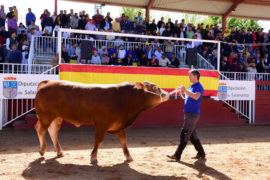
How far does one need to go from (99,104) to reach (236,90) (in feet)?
28.4

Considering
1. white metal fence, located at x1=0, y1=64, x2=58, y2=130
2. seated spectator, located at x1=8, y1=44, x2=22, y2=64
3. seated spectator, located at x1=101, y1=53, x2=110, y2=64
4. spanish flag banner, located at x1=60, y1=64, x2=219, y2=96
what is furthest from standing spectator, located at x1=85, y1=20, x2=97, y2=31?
spanish flag banner, located at x1=60, y1=64, x2=219, y2=96

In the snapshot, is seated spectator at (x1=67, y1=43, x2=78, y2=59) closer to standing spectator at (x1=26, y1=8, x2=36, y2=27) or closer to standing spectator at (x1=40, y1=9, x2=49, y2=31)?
standing spectator at (x1=40, y1=9, x2=49, y2=31)

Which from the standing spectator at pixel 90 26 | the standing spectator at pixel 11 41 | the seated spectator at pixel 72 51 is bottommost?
the seated spectator at pixel 72 51

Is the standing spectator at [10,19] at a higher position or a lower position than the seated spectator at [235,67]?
higher

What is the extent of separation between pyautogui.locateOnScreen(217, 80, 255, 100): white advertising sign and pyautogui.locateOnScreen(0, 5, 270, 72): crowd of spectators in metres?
1.87

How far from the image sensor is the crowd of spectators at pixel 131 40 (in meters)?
13.4

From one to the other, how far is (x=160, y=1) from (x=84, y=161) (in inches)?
565

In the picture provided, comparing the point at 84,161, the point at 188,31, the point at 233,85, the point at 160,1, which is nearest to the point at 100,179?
the point at 84,161

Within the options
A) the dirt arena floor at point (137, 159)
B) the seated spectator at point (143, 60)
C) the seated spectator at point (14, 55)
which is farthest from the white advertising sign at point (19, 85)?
the seated spectator at point (143, 60)

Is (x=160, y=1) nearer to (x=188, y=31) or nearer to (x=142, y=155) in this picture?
(x=188, y=31)

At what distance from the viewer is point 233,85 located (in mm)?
13609

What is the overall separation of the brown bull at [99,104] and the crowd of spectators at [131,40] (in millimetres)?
6070

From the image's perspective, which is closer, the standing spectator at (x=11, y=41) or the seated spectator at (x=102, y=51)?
the standing spectator at (x=11, y=41)

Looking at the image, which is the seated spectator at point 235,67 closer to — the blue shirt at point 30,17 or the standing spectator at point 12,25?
the blue shirt at point 30,17
